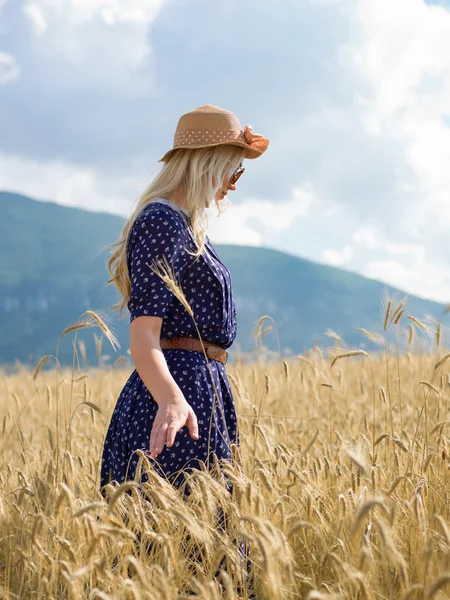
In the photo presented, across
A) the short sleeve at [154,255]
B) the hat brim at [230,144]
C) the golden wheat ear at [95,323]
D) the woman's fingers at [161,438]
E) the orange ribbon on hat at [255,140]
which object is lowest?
the woman's fingers at [161,438]

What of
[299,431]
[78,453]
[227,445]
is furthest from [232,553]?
[299,431]

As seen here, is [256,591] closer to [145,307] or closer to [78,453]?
[145,307]

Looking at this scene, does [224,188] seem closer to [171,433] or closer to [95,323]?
[95,323]

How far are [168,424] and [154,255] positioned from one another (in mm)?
502

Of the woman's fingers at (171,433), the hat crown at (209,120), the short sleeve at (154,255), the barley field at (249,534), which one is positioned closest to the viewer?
the barley field at (249,534)

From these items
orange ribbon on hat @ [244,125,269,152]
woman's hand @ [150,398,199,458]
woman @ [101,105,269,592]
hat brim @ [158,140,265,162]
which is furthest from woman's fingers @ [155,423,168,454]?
orange ribbon on hat @ [244,125,269,152]

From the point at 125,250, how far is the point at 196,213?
25cm

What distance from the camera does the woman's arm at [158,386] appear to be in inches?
69.2

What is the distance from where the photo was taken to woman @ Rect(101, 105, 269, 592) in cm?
200

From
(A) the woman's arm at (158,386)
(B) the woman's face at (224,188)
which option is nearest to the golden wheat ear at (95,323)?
(A) the woman's arm at (158,386)

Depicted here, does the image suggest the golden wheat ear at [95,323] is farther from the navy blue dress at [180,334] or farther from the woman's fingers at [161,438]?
the woman's fingers at [161,438]

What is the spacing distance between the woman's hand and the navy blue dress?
223 mm

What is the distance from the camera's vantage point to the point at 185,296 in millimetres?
2096

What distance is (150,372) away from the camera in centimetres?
186
